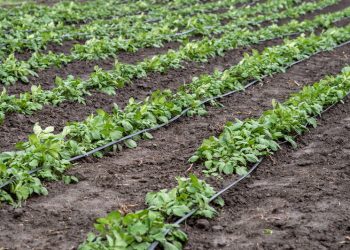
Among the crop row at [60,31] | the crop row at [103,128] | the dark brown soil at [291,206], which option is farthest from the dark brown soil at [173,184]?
the crop row at [60,31]

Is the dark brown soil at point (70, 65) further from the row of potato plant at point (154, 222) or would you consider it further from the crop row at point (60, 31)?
the row of potato plant at point (154, 222)

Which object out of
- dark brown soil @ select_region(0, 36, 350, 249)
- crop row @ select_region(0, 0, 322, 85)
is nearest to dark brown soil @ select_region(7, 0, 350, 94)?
crop row @ select_region(0, 0, 322, 85)

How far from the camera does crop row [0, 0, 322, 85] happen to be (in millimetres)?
9188

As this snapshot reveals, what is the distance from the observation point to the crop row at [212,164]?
418 centimetres

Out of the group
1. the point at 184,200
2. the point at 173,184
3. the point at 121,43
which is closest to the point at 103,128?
the point at 173,184

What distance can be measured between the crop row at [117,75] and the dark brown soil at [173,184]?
1705 mm

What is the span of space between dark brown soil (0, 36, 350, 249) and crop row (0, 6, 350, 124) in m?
1.71

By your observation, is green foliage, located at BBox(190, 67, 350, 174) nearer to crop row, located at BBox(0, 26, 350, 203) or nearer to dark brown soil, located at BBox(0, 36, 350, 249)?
dark brown soil, located at BBox(0, 36, 350, 249)

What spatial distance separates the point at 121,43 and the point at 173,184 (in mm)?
6254

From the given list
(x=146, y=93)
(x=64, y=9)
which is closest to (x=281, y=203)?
(x=146, y=93)

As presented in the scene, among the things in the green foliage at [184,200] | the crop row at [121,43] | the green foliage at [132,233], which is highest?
the green foliage at [132,233]

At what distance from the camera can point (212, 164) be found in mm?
5902

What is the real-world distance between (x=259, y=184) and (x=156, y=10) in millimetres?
11630

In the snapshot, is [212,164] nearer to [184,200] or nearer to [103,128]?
[184,200]
